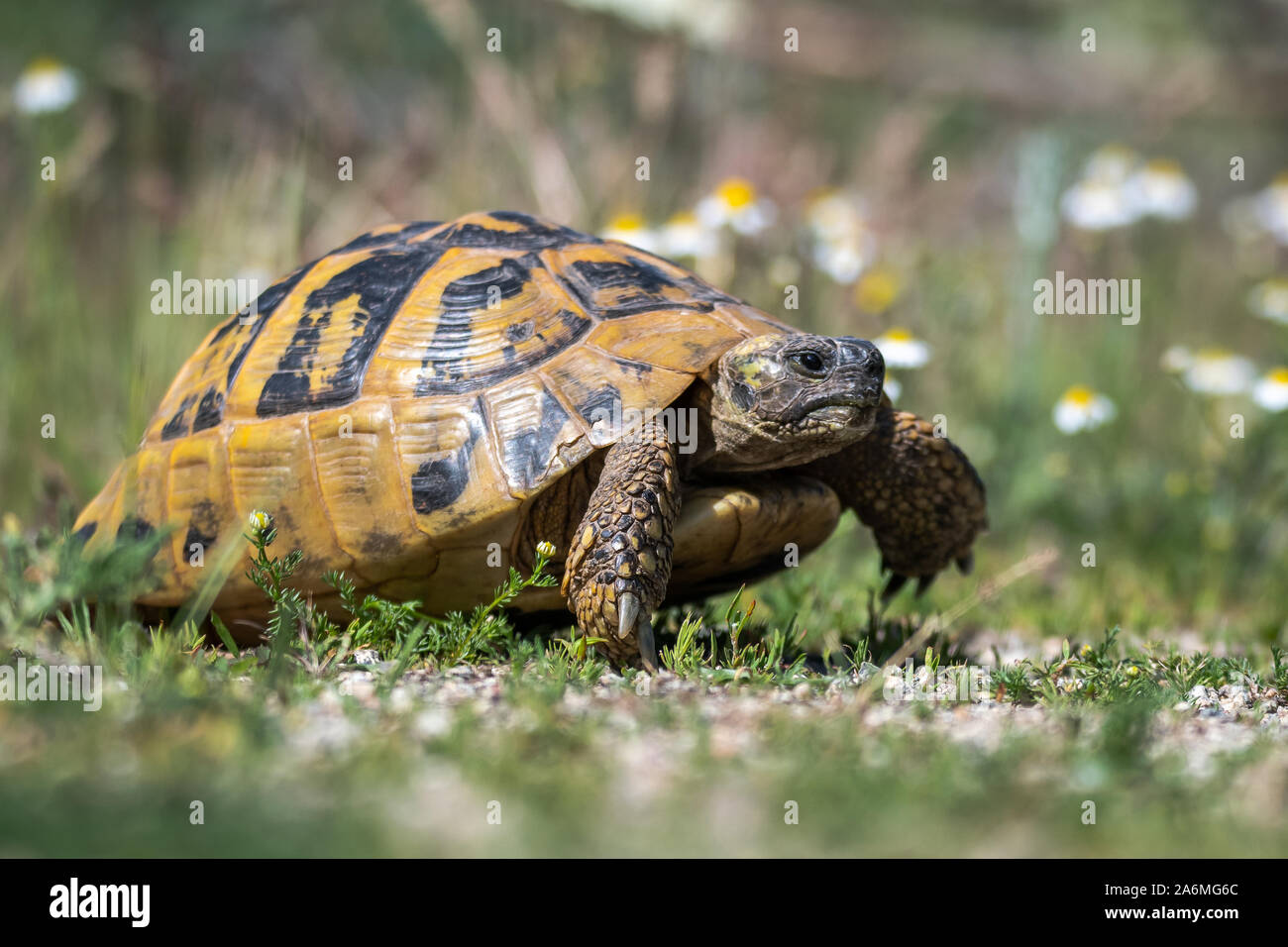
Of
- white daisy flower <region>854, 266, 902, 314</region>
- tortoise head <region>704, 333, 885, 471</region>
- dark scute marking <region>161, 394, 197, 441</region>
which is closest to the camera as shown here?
tortoise head <region>704, 333, 885, 471</region>

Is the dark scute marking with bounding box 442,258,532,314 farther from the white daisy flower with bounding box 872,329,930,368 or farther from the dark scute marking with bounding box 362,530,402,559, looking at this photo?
the white daisy flower with bounding box 872,329,930,368

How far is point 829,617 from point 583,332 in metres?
1.52

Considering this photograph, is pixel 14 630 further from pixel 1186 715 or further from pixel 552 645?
pixel 1186 715

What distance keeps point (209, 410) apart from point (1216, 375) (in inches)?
185

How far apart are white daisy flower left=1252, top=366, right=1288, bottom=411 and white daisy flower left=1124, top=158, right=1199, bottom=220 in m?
1.99

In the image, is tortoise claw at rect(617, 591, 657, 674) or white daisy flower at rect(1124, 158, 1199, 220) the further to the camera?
white daisy flower at rect(1124, 158, 1199, 220)

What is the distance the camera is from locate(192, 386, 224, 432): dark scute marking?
4027 millimetres

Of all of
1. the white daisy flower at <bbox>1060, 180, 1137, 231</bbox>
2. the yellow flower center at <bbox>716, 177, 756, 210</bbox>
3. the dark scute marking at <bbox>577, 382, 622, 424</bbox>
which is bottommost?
the dark scute marking at <bbox>577, 382, 622, 424</bbox>

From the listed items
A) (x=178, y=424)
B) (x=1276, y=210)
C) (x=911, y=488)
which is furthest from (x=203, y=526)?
(x=1276, y=210)

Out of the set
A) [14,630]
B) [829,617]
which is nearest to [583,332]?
[829,617]

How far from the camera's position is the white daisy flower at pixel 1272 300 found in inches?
232

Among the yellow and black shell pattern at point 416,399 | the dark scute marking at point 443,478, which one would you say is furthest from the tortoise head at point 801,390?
the dark scute marking at point 443,478

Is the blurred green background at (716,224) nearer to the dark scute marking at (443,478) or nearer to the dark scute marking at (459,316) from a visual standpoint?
the dark scute marking at (459,316)

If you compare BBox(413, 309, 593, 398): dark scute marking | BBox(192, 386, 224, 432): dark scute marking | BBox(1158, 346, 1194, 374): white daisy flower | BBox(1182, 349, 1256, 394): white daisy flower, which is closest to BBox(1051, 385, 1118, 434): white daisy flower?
BBox(1158, 346, 1194, 374): white daisy flower
